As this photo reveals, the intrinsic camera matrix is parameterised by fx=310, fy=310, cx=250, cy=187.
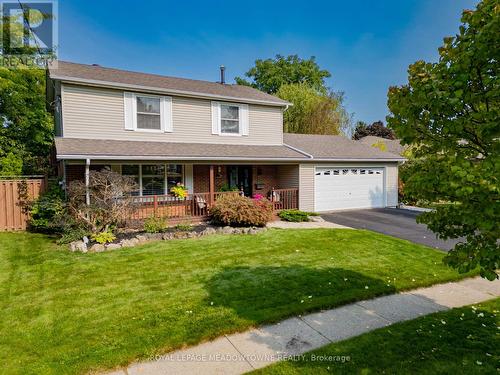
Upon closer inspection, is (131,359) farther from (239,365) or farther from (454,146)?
(454,146)

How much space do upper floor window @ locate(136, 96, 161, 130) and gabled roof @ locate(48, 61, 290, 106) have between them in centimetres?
43

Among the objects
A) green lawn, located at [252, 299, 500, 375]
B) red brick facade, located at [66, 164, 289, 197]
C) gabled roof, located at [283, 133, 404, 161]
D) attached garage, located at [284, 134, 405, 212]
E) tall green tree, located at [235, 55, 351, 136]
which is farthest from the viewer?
tall green tree, located at [235, 55, 351, 136]

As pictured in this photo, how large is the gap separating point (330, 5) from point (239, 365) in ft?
65.8

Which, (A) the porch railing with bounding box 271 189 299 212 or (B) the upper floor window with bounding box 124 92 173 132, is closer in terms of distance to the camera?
(B) the upper floor window with bounding box 124 92 173 132

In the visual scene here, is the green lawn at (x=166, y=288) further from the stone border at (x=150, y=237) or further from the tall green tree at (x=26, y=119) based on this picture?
the tall green tree at (x=26, y=119)

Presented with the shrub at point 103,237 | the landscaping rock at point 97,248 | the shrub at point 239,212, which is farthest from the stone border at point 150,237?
the shrub at point 239,212

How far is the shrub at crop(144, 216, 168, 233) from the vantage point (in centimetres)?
1020

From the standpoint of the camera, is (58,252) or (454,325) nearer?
(454,325)

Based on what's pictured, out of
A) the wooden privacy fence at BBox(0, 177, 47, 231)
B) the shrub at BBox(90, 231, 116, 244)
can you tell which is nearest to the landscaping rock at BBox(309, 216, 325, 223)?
the shrub at BBox(90, 231, 116, 244)

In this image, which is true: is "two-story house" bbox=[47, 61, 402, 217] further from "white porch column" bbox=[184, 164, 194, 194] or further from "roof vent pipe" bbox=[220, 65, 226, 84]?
"roof vent pipe" bbox=[220, 65, 226, 84]

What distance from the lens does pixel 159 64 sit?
22.8m

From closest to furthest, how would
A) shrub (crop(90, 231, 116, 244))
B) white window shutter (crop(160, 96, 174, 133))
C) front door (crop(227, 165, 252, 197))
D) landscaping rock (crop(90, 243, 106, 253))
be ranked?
landscaping rock (crop(90, 243, 106, 253)), shrub (crop(90, 231, 116, 244)), white window shutter (crop(160, 96, 174, 133)), front door (crop(227, 165, 252, 197))

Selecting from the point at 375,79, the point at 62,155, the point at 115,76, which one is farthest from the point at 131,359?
the point at 375,79

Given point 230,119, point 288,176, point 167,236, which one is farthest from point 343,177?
point 167,236
